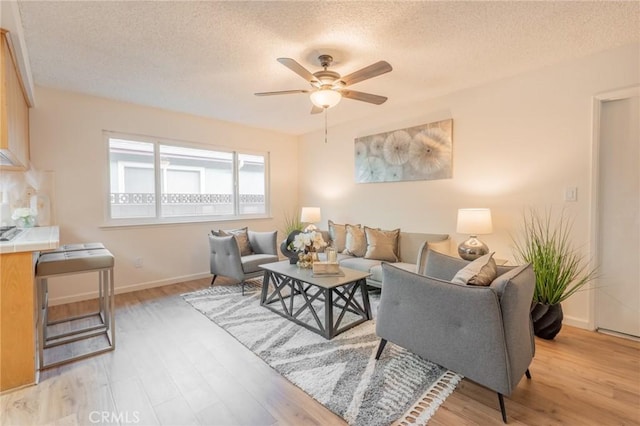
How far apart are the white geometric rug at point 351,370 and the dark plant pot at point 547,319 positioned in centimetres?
111

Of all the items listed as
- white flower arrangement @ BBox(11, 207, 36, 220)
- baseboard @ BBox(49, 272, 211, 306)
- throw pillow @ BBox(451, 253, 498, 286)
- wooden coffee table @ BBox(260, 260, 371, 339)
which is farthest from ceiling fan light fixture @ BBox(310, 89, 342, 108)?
baseboard @ BBox(49, 272, 211, 306)

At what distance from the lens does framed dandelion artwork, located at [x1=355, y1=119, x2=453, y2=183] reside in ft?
11.8

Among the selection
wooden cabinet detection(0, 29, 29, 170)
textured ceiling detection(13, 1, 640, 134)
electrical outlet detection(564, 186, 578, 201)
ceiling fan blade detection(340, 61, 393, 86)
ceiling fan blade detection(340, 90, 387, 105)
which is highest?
textured ceiling detection(13, 1, 640, 134)

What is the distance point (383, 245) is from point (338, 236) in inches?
32.0

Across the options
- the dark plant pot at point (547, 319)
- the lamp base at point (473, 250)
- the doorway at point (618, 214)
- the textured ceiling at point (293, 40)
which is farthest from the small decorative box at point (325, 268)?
the doorway at point (618, 214)

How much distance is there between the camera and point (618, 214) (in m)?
2.58

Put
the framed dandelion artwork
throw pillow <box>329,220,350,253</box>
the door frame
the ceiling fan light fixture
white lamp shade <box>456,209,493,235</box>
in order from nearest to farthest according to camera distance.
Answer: the ceiling fan light fixture
the door frame
white lamp shade <box>456,209,493,235</box>
the framed dandelion artwork
throw pillow <box>329,220,350,253</box>

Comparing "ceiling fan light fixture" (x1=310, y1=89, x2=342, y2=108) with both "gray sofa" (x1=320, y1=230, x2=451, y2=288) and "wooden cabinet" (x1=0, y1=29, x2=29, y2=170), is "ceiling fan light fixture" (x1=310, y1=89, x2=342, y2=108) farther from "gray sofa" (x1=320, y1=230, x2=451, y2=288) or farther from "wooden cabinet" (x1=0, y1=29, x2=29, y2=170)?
"wooden cabinet" (x1=0, y1=29, x2=29, y2=170)

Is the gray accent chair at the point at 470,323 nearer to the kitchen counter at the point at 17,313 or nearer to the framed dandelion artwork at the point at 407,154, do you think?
the framed dandelion artwork at the point at 407,154

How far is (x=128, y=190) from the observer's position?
3885 millimetres

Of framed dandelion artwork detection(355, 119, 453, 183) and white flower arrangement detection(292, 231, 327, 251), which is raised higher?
framed dandelion artwork detection(355, 119, 453, 183)

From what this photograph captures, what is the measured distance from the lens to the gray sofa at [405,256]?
3395mm

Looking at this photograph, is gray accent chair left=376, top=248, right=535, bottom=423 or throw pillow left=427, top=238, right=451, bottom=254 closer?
gray accent chair left=376, top=248, right=535, bottom=423

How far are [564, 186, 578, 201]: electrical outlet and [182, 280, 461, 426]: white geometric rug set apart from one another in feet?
6.61
